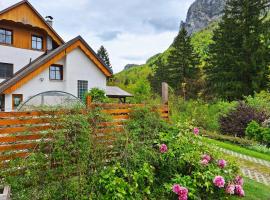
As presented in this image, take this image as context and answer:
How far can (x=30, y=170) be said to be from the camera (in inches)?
170

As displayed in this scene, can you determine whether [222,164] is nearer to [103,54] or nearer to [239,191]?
[239,191]

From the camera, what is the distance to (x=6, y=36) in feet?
64.1

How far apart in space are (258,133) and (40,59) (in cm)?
1494

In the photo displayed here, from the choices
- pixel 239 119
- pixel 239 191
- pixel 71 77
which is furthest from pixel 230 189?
pixel 71 77

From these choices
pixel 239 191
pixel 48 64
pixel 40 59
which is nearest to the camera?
pixel 239 191

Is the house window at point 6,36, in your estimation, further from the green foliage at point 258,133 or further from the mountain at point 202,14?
the mountain at point 202,14

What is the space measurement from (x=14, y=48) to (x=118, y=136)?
17204 millimetres

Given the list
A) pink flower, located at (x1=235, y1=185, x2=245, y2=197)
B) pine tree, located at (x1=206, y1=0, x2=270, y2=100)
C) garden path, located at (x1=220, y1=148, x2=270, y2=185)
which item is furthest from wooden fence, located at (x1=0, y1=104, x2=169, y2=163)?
pine tree, located at (x1=206, y1=0, x2=270, y2=100)

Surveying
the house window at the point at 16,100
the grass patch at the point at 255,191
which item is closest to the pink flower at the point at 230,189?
the grass patch at the point at 255,191

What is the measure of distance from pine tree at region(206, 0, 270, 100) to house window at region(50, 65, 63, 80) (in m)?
15.4

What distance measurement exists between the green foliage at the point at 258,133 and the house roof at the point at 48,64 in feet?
38.6

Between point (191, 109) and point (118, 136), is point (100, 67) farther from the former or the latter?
point (118, 136)

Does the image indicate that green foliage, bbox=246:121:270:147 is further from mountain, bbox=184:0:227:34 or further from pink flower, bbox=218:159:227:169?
mountain, bbox=184:0:227:34

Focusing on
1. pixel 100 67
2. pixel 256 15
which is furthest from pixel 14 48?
pixel 256 15
